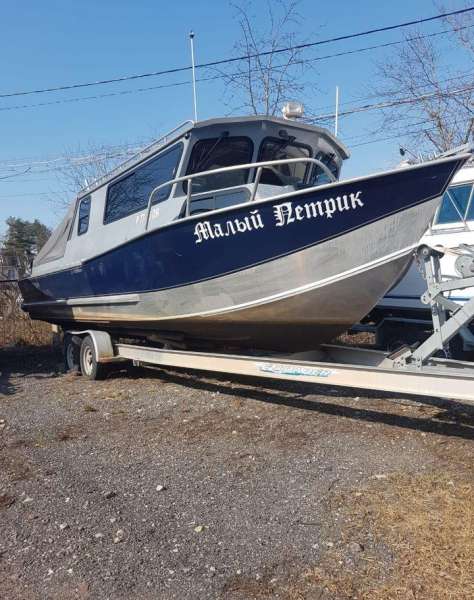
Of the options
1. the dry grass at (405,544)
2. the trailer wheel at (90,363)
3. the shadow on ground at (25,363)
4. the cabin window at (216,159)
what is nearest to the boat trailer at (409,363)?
the dry grass at (405,544)

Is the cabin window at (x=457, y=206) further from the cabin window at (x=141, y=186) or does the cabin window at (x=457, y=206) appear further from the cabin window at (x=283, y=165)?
the cabin window at (x=141, y=186)

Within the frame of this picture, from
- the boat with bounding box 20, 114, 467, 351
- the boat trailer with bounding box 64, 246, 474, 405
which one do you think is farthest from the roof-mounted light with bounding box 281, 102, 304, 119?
the boat trailer with bounding box 64, 246, 474, 405

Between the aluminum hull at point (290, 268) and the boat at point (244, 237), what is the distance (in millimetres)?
12

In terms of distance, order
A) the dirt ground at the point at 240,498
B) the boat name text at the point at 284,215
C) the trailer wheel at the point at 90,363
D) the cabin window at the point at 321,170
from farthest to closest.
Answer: the trailer wheel at the point at 90,363 → the cabin window at the point at 321,170 → the boat name text at the point at 284,215 → the dirt ground at the point at 240,498

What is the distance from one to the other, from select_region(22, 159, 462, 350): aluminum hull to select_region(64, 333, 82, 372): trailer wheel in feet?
6.06

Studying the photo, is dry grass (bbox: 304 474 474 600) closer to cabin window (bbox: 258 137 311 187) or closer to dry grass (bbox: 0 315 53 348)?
cabin window (bbox: 258 137 311 187)

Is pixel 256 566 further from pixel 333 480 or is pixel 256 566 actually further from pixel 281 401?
pixel 281 401

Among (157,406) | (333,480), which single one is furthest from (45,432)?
(333,480)

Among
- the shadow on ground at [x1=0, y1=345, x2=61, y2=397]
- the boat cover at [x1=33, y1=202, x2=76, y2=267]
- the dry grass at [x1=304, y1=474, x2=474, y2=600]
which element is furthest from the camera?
the boat cover at [x1=33, y1=202, x2=76, y2=267]

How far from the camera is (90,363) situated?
328 inches

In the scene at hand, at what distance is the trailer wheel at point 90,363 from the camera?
7918mm

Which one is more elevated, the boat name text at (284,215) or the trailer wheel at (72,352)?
the boat name text at (284,215)

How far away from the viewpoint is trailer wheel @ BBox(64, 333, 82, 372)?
8.72m

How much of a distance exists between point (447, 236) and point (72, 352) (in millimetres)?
5786
